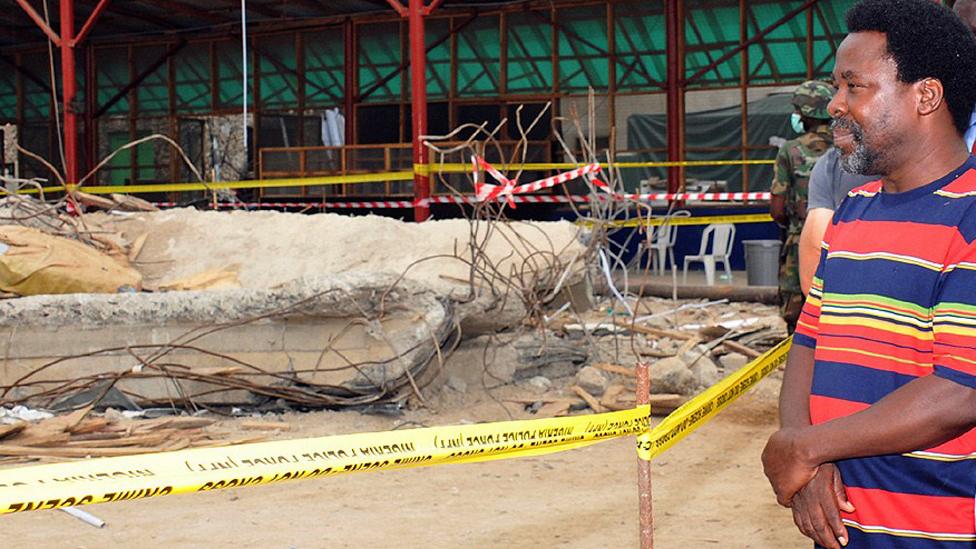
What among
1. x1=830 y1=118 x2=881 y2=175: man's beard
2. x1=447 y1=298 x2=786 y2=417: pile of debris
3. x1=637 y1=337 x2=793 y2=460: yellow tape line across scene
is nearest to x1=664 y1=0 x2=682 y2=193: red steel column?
x1=447 y1=298 x2=786 y2=417: pile of debris

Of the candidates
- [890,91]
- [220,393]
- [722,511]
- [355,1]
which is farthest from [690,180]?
[890,91]

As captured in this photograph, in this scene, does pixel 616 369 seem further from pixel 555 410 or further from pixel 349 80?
pixel 349 80

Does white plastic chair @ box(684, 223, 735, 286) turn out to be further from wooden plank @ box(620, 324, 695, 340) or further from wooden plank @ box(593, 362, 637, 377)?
wooden plank @ box(593, 362, 637, 377)

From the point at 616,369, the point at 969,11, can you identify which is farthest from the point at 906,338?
the point at 616,369

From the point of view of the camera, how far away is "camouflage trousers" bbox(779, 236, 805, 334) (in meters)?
5.89

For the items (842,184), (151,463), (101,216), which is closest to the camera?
(151,463)

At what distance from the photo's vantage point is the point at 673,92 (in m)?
17.8

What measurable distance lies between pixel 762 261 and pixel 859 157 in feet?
36.2

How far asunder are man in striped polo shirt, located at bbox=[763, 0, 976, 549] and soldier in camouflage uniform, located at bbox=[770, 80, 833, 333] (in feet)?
12.3

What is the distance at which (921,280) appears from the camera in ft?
6.45

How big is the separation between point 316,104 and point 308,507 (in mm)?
16095

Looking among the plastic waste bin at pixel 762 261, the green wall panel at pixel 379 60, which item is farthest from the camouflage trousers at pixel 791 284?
the green wall panel at pixel 379 60

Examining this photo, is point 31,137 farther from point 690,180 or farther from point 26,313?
point 26,313

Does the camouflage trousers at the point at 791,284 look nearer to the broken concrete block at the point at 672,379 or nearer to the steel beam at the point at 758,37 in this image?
the broken concrete block at the point at 672,379
